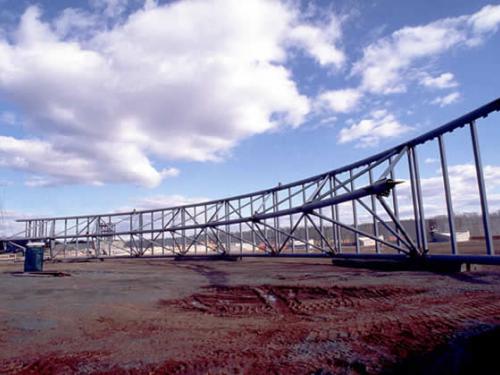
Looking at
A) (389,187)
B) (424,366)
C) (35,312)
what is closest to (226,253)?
(389,187)

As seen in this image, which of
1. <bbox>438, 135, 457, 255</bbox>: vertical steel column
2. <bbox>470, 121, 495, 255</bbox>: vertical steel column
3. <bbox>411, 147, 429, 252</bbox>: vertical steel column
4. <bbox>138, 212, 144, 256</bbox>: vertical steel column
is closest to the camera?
<bbox>470, 121, 495, 255</bbox>: vertical steel column

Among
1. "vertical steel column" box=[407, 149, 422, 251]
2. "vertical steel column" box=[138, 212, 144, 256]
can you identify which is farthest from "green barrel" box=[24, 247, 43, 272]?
"vertical steel column" box=[407, 149, 422, 251]

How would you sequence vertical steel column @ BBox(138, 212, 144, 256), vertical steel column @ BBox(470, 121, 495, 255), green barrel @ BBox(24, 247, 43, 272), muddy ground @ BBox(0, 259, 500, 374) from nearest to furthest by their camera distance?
1. muddy ground @ BBox(0, 259, 500, 374)
2. vertical steel column @ BBox(470, 121, 495, 255)
3. green barrel @ BBox(24, 247, 43, 272)
4. vertical steel column @ BBox(138, 212, 144, 256)

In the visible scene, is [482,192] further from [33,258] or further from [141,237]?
[141,237]

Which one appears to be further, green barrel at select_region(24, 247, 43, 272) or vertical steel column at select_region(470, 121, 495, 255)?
green barrel at select_region(24, 247, 43, 272)

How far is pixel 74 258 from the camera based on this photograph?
105 ft

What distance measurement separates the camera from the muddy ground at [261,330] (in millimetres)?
3652

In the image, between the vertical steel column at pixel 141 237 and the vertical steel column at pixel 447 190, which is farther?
the vertical steel column at pixel 141 237

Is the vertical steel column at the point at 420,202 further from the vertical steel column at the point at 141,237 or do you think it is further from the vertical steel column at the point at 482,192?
the vertical steel column at the point at 141,237

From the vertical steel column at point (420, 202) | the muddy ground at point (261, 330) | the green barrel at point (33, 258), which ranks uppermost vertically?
the vertical steel column at point (420, 202)

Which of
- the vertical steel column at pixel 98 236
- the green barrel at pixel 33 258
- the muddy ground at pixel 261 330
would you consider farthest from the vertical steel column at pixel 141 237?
the muddy ground at pixel 261 330

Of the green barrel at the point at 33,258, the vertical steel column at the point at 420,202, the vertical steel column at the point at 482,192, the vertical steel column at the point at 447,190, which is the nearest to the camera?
the vertical steel column at the point at 482,192

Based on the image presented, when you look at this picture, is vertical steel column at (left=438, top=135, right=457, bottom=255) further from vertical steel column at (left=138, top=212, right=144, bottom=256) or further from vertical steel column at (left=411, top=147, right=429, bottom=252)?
vertical steel column at (left=138, top=212, right=144, bottom=256)

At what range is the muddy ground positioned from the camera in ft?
12.0
